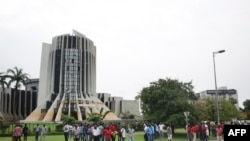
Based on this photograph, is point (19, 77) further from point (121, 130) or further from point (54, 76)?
point (121, 130)

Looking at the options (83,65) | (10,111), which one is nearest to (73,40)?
(83,65)

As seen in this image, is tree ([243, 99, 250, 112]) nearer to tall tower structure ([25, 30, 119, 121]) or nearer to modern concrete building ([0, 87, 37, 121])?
tall tower structure ([25, 30, 119, 121])

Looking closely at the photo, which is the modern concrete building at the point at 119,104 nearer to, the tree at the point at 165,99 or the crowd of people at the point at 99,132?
the tree at the point at 165,99

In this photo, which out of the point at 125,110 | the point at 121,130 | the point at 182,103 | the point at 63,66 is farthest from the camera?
the point at 125,110

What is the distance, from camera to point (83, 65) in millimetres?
91688

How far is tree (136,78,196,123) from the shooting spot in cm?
3767

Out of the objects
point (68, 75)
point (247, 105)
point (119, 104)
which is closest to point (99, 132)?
point (68, 75)

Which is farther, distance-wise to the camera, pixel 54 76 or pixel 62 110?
pixel 54 76

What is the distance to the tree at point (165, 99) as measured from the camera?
37.7 meters

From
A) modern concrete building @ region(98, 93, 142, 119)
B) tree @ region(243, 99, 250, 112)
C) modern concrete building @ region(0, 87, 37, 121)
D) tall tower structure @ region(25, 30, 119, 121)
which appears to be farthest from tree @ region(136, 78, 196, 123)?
modern concrete building @ region(98, 93, 142, 119)

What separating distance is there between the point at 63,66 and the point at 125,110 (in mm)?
27729

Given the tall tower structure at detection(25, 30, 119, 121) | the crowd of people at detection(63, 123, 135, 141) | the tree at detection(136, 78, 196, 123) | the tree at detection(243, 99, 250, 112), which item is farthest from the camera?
the tree at detection(243, 99, 250, 112)

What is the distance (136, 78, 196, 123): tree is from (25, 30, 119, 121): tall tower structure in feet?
144

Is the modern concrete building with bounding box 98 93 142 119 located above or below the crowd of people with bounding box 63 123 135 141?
above
